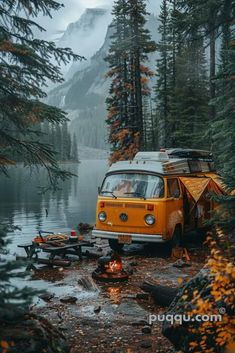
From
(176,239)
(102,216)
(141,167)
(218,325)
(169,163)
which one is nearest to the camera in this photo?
(218,325)

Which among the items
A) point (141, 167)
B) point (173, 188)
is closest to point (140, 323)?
point (141, 167)

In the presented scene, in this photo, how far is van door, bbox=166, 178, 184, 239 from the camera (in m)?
14.7

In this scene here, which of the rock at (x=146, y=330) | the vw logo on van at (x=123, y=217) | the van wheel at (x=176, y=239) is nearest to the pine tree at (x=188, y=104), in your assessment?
the van wheel at (x=176, y=239)

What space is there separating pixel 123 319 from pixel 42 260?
5538mm

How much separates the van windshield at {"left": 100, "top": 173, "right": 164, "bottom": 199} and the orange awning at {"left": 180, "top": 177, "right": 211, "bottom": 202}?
5.16 ft

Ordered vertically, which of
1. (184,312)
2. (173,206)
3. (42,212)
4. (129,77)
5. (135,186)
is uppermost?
(129,77)

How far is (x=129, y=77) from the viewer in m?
41.8

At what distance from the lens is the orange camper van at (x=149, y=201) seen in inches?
570

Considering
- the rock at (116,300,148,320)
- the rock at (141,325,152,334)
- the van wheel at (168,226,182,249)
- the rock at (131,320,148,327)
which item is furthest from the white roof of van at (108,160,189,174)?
the rock at (141,325,152,334)

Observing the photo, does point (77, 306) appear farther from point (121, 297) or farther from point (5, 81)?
point (5, 81)

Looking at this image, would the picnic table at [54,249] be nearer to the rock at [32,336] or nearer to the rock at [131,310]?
the rock at [131,310]

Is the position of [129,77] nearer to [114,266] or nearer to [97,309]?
[114,266]

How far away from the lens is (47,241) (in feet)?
49.7

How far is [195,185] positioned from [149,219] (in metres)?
2.90
